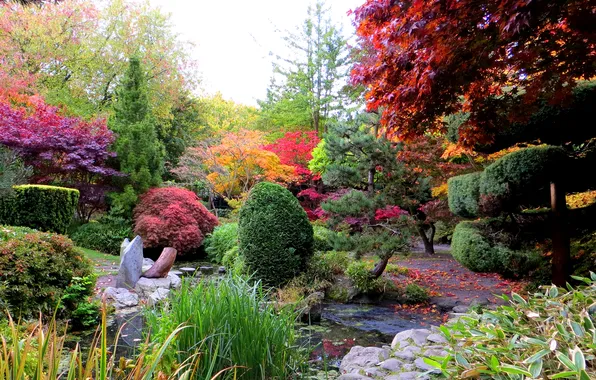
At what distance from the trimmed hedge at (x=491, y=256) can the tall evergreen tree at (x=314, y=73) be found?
37.1ft

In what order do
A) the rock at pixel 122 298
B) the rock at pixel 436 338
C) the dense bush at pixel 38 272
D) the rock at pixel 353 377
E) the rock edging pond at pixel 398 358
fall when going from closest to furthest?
1. the rock edging pond at pixel 398 358
2. the rock at pixel 353 377
3. the rock at pixel 436 338
4. the dense bush at pixel 38 272
5. the rock at pixel 122 298

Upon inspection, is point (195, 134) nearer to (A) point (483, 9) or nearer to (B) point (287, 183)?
(B) point (287, 183)

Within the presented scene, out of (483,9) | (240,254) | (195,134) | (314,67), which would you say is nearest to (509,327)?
(483,9)

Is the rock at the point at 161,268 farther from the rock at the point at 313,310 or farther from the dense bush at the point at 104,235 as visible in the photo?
the dense bush at the point at 104,235

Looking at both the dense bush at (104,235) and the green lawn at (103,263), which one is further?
the dense bush at (104,235)

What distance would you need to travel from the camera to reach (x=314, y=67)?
16.6m

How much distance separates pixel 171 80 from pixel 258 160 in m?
6.41

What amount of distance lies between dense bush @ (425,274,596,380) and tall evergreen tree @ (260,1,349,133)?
14.6m

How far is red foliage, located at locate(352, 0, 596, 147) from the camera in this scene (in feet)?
10.0

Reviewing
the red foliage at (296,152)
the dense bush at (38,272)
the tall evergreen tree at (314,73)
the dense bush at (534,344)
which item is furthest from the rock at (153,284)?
the tall evergreen tree at (314,73)

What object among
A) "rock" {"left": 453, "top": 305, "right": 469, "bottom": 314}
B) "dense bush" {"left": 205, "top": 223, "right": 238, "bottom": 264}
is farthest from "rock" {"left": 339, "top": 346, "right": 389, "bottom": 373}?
"dense bush" {"left": 205, "top": 223, "right": 238, "bottom": 264}

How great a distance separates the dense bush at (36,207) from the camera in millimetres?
7965

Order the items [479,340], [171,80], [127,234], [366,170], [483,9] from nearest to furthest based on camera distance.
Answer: [479,340], [483,9], [366,170], [127,234], [171,80]

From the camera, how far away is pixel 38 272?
413 cm
